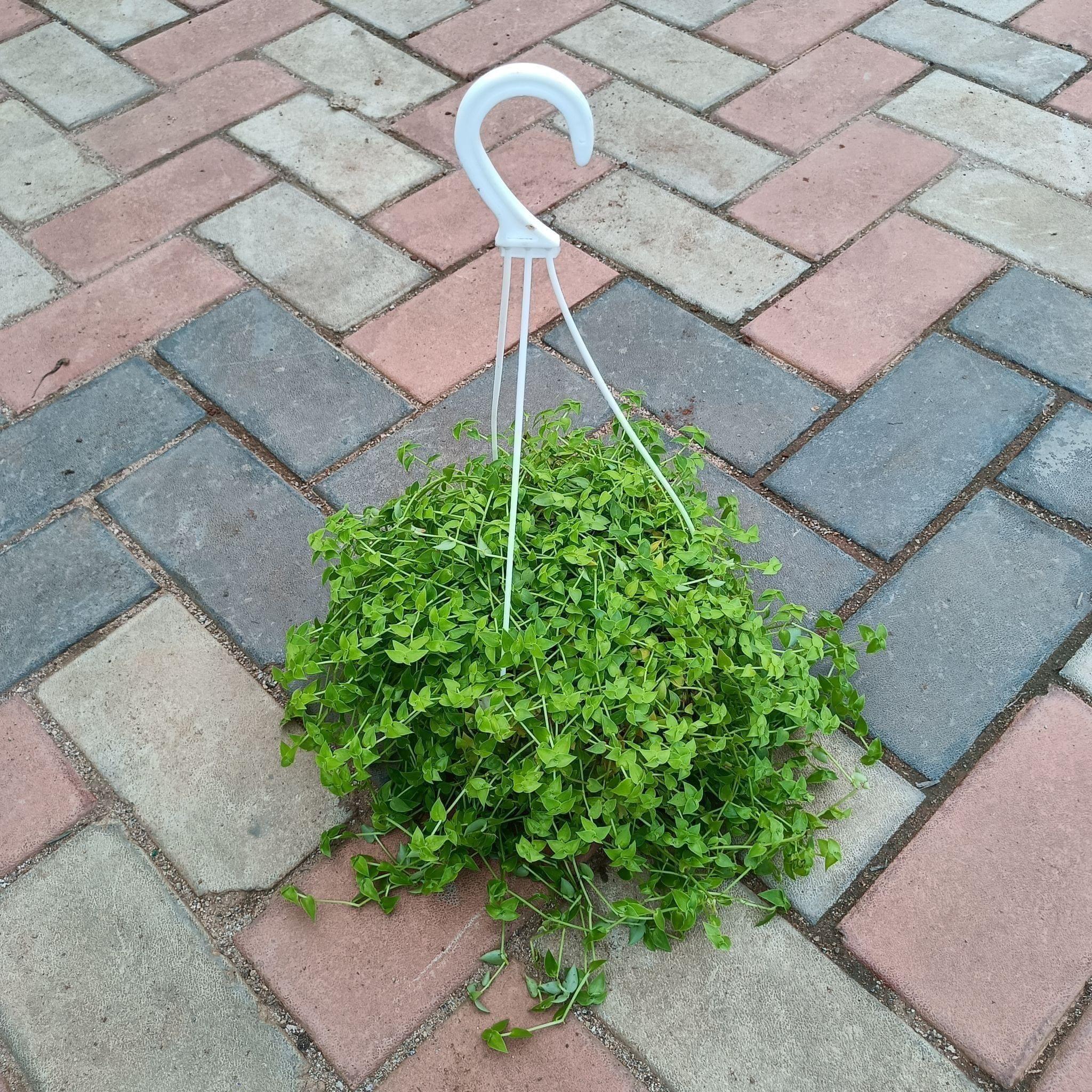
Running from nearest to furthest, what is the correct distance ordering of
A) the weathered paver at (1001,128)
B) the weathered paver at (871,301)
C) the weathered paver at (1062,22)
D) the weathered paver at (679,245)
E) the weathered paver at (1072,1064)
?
the weathered paver at (1072,1064)
the weathered paver at (871,301)
the weathered paver at (679,245)
the weathered paver at (1001,128)
the weathered paver at (1062,22)

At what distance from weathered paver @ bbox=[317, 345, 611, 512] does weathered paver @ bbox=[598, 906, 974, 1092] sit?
932 millimetres

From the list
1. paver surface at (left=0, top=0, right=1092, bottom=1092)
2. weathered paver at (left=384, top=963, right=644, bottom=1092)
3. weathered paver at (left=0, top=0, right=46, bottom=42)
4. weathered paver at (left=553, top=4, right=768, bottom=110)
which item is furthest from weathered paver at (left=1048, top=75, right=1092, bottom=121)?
weathered paver at (left=0, top=0, right=46, bottom=42)

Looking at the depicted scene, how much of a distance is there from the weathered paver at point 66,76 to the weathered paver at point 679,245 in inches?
52.1

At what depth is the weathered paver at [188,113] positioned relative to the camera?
2707 mm

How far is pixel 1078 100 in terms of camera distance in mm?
2723

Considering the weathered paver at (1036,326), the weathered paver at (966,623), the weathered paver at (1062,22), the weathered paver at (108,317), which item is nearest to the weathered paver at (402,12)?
the weathered paver at (108,317)

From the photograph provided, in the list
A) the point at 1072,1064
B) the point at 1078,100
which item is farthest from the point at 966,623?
the point at 1078,100

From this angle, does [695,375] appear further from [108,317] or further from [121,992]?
[121,992]

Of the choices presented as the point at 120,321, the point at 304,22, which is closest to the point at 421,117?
the point at 304,22

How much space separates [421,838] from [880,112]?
2.26m

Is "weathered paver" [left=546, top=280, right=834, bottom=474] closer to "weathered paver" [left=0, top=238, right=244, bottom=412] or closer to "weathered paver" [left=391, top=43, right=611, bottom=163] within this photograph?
"weathered paver" [left=391, top=43, right=611, bottom=163]

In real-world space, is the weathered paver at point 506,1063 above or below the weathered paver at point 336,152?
below

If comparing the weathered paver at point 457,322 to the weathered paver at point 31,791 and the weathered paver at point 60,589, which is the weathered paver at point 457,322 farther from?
the weathered paver at point 31,791

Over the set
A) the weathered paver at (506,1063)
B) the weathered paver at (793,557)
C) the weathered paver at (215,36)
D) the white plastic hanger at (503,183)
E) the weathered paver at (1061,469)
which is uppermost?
the white plastic hanger at (503,183)
